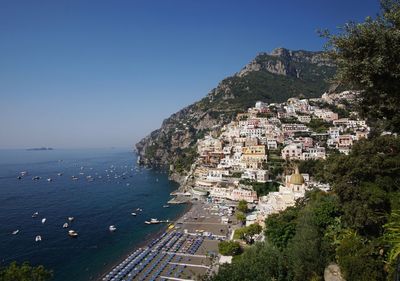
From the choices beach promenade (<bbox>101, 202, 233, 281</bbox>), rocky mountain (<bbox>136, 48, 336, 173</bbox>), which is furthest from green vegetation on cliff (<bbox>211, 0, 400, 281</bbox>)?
rocky mountain (<bbox>136, 48, 336, 173</bbox>)

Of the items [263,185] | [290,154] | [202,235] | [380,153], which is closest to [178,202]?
[263,185]

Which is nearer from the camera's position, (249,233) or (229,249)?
(229,249)

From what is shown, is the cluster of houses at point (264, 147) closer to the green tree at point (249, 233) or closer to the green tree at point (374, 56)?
the green tree at point (249, 233)

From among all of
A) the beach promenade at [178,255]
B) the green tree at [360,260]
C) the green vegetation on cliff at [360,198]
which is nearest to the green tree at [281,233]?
the green vegetation on cliff at [360,198]

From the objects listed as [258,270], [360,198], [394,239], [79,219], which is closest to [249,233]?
[258,270]

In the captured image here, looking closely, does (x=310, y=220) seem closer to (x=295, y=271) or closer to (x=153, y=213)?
(x=295, y=271)

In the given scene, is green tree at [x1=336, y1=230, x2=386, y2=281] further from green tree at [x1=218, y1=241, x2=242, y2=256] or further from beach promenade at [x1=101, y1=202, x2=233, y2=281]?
green tree at [x1=218, y1=241, x2=242, y2=256]

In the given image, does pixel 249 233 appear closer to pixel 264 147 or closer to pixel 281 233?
pixel 281 233
